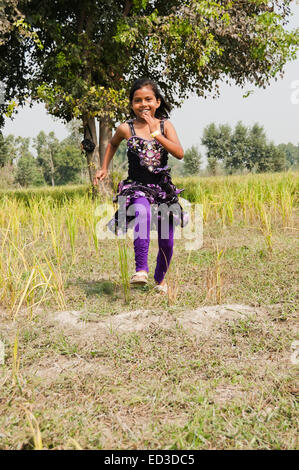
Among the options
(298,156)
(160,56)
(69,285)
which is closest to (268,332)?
(69,285)

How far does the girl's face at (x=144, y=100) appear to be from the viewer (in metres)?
2.63

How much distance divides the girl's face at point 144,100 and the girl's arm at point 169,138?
0.49 ft

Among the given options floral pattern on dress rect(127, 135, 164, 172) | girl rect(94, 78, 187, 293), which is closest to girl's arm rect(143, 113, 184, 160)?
girl rect(94, 78, 187, 293)

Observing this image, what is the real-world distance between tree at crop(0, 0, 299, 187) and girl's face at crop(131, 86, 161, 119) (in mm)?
4323

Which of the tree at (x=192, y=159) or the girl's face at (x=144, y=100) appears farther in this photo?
the tree at (x=192, y=159)

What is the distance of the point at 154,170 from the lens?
2.69m

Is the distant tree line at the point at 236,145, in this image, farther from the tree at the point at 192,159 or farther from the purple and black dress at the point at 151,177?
the purple and black dress at the point at 151,177

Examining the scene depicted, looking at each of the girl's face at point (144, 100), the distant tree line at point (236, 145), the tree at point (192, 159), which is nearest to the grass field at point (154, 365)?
the girl's face at point (144, 100)

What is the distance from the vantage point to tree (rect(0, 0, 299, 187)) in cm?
662

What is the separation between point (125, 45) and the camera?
738 centimetres

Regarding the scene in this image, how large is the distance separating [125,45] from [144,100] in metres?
5.46

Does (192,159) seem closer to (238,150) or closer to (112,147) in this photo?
(238,150)

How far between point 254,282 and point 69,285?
1.41 metres

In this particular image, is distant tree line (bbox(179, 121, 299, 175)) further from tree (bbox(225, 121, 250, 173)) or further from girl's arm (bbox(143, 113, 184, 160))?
girl's arm (bbox(143, 113, 184, 160))
